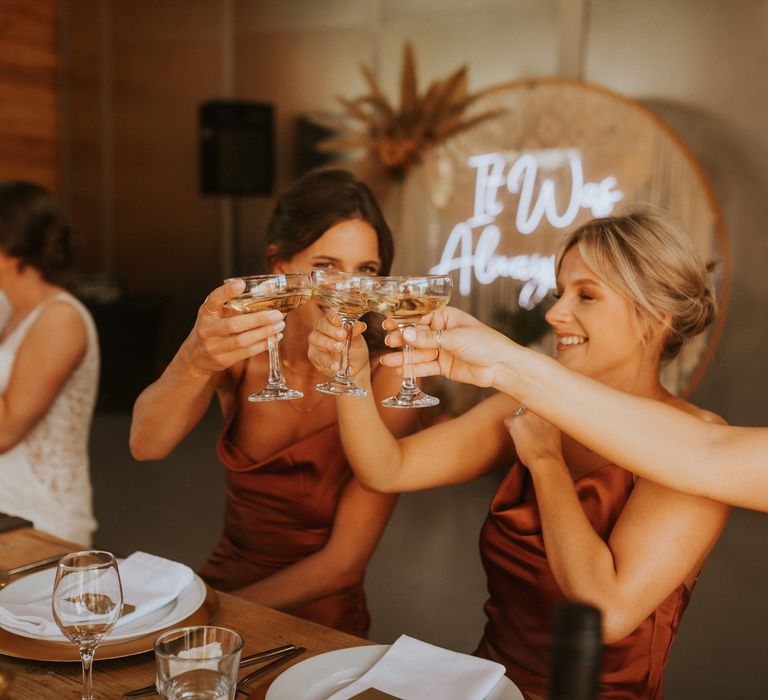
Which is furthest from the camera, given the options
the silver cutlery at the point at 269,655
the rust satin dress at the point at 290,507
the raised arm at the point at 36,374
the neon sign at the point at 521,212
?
the neon sign at the point at 521,212

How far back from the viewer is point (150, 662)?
4.47 feet

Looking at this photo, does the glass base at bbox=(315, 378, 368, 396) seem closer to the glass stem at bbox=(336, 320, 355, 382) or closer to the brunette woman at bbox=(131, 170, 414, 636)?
the glass stem at bbox=(336, 320, 355, 382)

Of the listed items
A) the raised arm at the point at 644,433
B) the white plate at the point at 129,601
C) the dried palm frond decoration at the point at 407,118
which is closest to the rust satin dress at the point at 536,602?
the raised arm at the point at 644,433

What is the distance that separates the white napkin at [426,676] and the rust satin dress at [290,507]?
94cm

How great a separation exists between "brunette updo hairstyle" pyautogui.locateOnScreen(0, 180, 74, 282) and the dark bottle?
8.97 feet

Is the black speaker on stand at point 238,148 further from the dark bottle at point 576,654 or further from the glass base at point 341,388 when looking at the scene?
the dark bottle at point 576,654

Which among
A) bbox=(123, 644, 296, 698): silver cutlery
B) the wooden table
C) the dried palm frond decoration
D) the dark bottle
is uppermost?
the dried palm frond decoration

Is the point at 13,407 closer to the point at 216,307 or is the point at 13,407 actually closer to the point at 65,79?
the point at 216,307

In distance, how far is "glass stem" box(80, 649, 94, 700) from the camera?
1184 mm

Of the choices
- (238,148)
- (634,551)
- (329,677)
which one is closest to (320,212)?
(634,551)

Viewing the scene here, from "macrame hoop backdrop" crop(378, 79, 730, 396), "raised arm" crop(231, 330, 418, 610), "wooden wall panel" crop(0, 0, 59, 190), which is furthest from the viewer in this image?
"wooden wall panel" crop(0, 0, 59, 190)

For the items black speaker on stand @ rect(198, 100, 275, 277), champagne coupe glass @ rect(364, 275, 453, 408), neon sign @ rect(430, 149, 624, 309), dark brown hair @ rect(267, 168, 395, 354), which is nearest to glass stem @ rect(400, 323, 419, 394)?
champagne coupe glass @ rect(364, 275, 453, 408)

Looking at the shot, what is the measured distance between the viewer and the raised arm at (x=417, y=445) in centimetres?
184

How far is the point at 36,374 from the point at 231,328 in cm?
145
